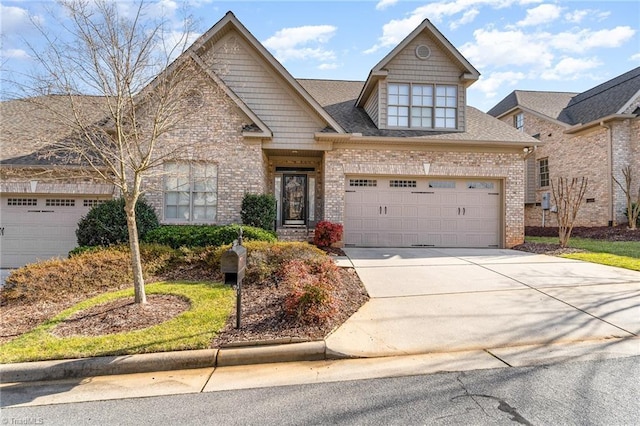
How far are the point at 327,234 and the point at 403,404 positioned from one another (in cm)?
784

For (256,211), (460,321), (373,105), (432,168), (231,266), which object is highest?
(373,105)

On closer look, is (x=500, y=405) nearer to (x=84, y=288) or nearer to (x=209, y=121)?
(x=84, y=288)

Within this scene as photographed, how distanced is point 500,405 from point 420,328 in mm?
1763

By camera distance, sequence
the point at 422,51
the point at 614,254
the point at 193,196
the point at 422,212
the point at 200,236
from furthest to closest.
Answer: the point at 422,51 < the point at 422,212 < the point at 193,196 < the point at 614,254 < the point at 200,236

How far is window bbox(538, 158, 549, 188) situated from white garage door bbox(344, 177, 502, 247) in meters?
9.39

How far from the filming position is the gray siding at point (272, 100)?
1120cm

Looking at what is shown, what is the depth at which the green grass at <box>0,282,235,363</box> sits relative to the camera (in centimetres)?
401

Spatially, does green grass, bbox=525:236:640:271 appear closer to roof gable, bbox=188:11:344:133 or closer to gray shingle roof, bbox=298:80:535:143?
gray shingle roof, bbox=298:80:535:143

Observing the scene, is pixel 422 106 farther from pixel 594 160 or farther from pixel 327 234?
pixel 594 160

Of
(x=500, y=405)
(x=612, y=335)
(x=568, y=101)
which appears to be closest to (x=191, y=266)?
(x=500, y=405)

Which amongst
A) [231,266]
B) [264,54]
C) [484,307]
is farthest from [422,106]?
[231,266]

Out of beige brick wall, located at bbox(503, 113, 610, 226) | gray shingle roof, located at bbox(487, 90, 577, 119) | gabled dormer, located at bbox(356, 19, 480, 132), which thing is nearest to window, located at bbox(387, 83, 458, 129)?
gabled dormer, located at bbox(356, 19, 480, 132)

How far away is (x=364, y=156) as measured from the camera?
11.7 meters

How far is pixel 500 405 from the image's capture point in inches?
118
